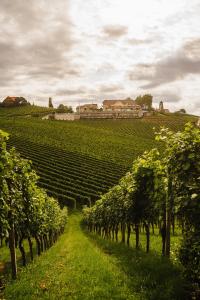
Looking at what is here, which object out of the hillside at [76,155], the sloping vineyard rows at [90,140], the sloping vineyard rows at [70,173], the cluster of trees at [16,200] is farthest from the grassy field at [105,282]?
the sloping vineyard rows at [90,140]

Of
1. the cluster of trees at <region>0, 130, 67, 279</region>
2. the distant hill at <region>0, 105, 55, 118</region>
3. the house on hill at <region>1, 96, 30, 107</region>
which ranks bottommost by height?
the cluster of trees at <region>0, 130, 67, 279</region>

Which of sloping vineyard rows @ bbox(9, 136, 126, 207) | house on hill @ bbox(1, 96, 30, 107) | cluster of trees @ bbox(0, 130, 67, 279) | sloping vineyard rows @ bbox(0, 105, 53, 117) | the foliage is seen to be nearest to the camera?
the foliage

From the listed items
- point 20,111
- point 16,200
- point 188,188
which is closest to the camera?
point 188,188

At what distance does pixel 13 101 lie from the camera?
576 feet

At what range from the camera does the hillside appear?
5478 cm

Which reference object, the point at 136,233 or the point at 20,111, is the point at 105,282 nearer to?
the point at 136,233

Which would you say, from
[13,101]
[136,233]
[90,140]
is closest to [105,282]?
[136,233]

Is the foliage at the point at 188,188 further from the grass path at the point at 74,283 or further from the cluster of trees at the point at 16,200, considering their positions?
the cluster of trees at the point at 16,200

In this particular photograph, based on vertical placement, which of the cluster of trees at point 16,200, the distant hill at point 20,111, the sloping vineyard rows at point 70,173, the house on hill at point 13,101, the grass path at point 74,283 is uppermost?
the house on hill at point 13,101

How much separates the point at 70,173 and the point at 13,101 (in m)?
125

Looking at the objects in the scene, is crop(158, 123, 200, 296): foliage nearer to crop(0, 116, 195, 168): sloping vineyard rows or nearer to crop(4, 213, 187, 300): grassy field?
crop(4, 213, 187, 300): grassy field

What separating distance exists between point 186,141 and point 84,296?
444 cm

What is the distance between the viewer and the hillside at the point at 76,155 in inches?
2156

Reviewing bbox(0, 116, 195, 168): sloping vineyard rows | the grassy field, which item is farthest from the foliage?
bbox(0, 116, 195, 168): sloping vineyard rows
